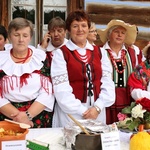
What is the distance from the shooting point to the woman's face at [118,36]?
343 cm

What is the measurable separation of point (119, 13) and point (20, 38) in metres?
3.68

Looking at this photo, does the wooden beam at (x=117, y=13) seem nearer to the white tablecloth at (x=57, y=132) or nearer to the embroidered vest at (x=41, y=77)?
the embroidered vest at (x=41, y=77)

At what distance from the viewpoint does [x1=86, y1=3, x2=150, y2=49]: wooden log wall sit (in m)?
6.18

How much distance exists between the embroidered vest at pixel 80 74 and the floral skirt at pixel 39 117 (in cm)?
27

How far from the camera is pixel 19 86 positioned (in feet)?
8.94

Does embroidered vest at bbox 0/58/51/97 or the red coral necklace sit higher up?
the red coral necklace

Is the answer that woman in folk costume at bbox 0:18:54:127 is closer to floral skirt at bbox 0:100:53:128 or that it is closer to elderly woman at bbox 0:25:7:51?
floral skirt at bbox 0:100:53:128

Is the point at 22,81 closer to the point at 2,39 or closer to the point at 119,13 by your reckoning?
the point at 2,39

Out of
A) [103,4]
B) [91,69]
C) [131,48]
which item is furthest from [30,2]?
[91,69]

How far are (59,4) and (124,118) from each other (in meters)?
3.94

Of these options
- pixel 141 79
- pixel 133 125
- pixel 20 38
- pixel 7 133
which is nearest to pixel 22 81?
pixel 20 38

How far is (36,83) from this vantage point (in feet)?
9.07

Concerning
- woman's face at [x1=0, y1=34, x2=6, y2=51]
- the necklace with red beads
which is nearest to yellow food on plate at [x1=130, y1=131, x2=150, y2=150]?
the necklace with red beads

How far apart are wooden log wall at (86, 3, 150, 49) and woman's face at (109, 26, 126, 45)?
2.71 meters
